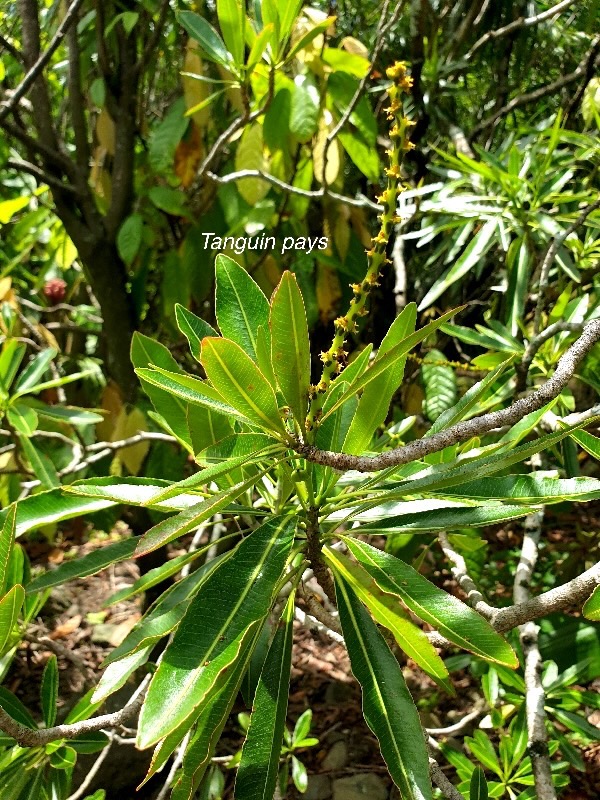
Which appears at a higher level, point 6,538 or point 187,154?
point 187,154

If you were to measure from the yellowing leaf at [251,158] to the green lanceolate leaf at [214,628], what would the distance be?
43.6 inches

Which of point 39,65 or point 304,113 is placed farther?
point 304,113

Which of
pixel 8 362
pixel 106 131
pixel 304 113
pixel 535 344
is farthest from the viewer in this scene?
pixel 106 131

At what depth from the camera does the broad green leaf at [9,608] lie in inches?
24.8

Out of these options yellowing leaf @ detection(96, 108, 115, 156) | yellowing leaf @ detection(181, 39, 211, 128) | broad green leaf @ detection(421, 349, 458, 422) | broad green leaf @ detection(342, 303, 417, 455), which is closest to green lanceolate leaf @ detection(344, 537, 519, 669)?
broad green leaf @ detection(342, 303, 417, 455)

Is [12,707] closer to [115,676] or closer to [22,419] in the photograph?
[115,676]

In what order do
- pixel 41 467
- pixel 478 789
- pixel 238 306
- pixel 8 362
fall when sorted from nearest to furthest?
pixel 238 306 < pixel 478 789 < pixel 41 467 < pixel 8 362

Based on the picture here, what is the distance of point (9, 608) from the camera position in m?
0.64

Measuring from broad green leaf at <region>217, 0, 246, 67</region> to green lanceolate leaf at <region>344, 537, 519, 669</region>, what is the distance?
94cm

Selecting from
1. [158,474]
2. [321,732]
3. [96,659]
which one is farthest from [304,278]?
[96,659]

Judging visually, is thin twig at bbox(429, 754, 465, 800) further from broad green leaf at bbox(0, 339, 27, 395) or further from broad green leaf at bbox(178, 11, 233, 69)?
broad green leaf at bbox(178, 11, 233, 69)

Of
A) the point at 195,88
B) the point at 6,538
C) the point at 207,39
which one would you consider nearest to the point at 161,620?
the point at 6,538

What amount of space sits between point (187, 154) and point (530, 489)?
151 centimetres

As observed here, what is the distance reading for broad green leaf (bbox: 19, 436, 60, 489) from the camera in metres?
1.22
